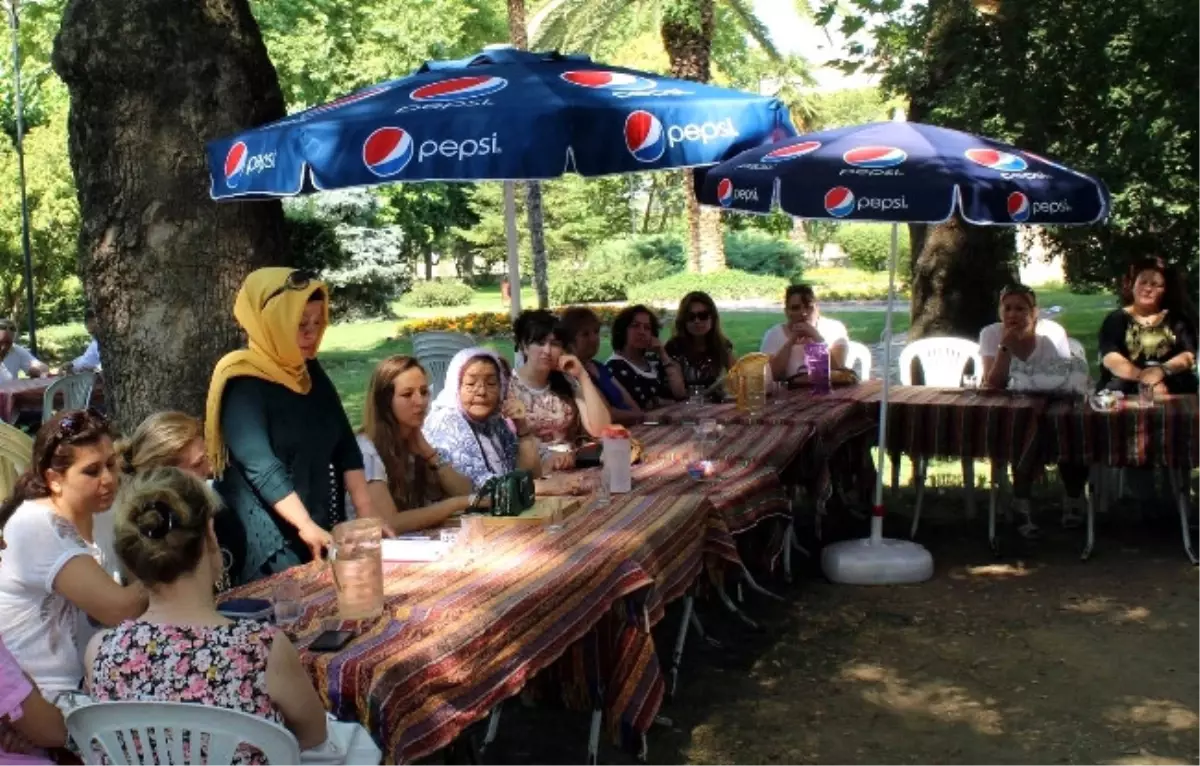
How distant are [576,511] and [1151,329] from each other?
169 inches

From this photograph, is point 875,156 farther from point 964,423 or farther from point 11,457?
point 11,457

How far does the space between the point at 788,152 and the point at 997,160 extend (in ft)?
3.26

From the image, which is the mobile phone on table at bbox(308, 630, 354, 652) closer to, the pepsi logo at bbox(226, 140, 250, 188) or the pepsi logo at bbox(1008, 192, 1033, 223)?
the pepsi logo at bbox(226, 140, 250, 188)

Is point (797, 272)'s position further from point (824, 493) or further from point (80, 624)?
point (80, 624)

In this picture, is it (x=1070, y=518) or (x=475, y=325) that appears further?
(x=475, y=325)

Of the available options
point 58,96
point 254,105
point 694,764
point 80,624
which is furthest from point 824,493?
point 58,96

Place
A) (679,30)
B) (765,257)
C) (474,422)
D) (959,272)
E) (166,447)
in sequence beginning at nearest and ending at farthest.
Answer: (166,447) → (474,422) → (959,272) → (679,30) → (765,257)

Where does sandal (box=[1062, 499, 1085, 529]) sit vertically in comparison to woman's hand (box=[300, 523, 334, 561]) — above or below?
below

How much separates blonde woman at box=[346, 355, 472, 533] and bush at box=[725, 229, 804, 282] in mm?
34043

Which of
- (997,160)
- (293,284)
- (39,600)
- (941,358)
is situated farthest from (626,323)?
(39,600)

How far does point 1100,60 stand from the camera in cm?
850

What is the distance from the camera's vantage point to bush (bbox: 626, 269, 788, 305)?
2897 cm

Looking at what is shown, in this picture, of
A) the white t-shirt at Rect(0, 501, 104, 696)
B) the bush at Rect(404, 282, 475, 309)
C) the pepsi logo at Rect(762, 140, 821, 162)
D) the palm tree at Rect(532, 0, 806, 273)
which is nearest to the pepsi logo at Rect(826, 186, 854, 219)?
the pepsi logo at Rect(762, 140, 821, 162)

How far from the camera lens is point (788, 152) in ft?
20.8
